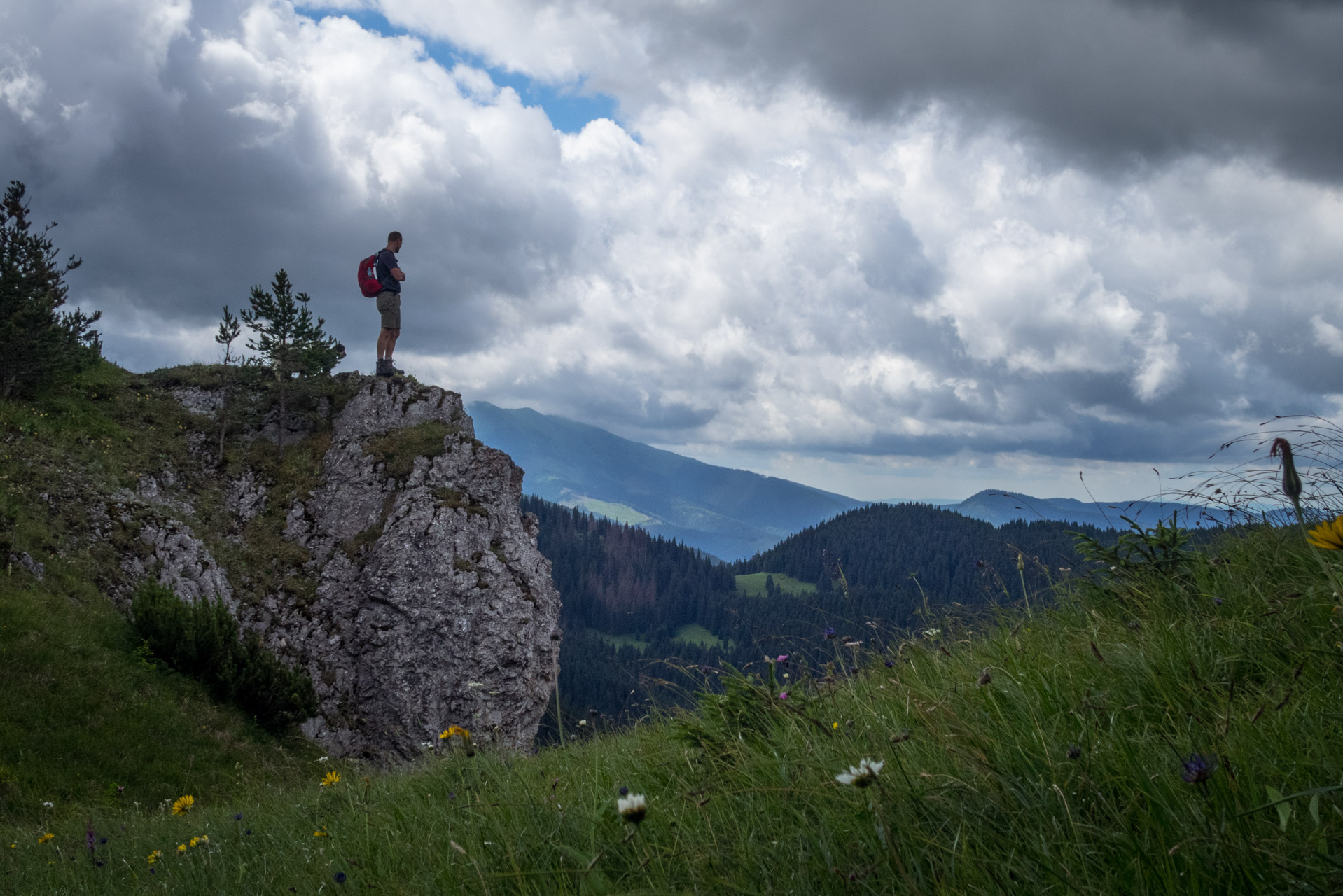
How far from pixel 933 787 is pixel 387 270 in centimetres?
2223

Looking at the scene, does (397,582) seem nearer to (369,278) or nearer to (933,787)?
(369,278)

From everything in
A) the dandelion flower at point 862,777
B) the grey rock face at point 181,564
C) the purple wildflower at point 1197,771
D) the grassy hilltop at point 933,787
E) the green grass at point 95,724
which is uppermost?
the purple wildflower at point 1197,771

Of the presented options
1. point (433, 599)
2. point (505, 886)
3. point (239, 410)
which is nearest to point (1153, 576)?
point (505, 886)

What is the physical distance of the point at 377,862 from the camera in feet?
9.89

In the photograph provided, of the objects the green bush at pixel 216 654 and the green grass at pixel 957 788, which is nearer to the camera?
the green grass at pixel 957 788

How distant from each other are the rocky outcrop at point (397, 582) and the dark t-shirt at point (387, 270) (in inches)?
347

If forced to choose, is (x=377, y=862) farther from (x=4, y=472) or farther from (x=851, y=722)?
(x=4, y=472)

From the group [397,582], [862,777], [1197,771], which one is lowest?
[397,582]

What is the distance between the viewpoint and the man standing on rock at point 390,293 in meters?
20.5

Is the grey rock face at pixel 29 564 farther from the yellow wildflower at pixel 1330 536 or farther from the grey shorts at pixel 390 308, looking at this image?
the yellow wildflower at pixel 1330 536

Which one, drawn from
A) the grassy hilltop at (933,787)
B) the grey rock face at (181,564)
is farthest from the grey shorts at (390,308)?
the grassy hilltop at (933,787)

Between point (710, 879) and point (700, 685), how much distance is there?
8.11ft

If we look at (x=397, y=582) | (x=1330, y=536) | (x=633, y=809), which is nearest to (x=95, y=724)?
(x=397, y=582)

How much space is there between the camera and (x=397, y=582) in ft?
81.0
